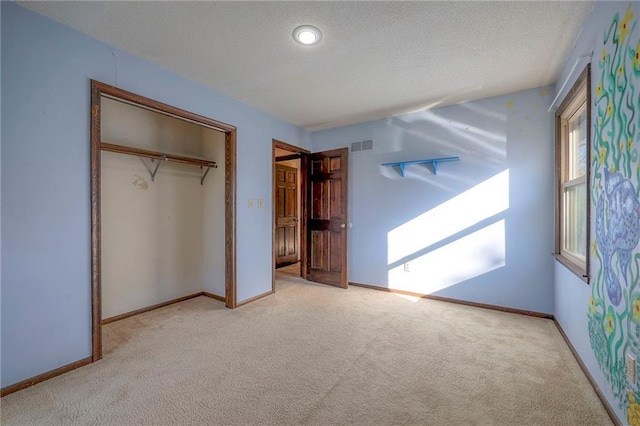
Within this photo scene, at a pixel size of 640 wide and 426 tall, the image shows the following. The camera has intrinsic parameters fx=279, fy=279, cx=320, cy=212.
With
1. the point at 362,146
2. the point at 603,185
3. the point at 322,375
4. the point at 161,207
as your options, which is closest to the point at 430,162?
the point at 362,146

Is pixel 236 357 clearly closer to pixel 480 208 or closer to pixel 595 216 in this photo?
pixel 595 216

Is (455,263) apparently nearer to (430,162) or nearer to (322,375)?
(430,162)

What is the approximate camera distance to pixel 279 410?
1640 millimetres

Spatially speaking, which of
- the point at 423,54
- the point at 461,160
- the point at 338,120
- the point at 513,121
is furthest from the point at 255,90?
the point at 513,121

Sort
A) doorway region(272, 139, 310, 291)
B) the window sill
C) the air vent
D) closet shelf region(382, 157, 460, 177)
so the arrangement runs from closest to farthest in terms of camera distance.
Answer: the window sill < closet shelf region(382, 157, 460, 177) < the air vent < doorway region(272, 139, 310, 291)

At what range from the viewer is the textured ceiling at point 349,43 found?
6.07ft

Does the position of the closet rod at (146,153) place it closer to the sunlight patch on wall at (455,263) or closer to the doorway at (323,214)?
the doorway at (323,214)

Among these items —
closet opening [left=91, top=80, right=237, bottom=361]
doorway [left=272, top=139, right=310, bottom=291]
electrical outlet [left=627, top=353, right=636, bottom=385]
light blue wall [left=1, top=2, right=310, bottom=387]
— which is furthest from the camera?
doorway [left=272, top=139, right=310, bottom=291]

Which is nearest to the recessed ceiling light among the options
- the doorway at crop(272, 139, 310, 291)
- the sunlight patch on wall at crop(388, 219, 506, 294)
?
the sunlight patch on wall at crop(388, 219, 506, 294)

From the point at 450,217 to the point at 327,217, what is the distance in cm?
179

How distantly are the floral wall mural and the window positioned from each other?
371 mm

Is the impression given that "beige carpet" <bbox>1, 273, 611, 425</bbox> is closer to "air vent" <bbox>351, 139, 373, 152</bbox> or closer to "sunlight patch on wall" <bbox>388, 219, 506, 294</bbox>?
"sunlight patch on wall" <bbox>388, 219, 506, 294</bbox>

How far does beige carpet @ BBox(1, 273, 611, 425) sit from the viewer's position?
5.28 ft

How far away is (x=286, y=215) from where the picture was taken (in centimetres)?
605
